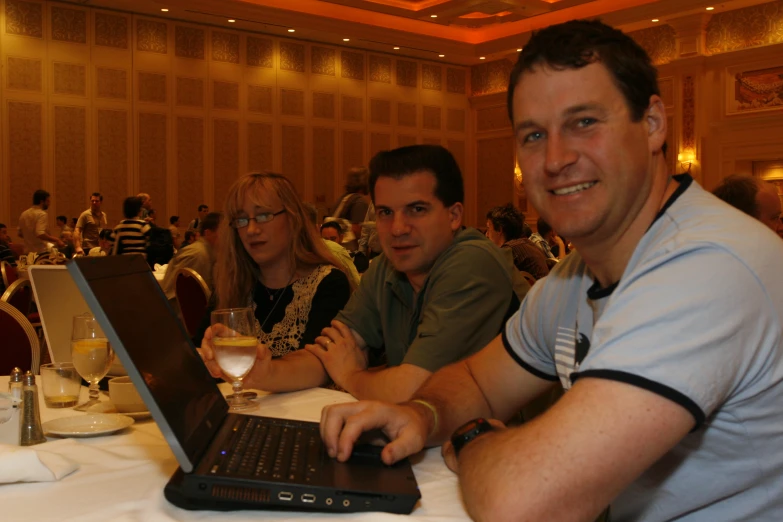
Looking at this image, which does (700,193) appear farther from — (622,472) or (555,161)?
(622,472)

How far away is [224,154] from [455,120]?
17.0ft

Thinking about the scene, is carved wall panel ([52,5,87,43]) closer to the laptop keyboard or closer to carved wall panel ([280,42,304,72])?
carved wall panel ([280,42,304,72])

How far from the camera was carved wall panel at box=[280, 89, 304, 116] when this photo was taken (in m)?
13.7

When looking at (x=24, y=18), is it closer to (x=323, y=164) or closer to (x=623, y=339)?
(x=323, y=164)

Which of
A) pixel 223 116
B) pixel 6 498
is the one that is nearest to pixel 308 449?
pixel 6 498

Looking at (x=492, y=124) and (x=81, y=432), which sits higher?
(x=492, y=124)

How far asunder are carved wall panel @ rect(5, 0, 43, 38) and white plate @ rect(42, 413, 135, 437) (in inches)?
457

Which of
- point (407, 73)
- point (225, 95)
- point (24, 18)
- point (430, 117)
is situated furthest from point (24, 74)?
point (430, 117)

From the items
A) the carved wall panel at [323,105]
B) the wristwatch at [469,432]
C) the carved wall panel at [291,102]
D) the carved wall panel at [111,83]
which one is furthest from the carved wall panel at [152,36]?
the wristwatch at [469,432]

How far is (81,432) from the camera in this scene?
140 centimetres

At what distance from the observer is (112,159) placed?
12164 millimetres

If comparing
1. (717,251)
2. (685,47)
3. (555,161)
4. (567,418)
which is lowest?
(567,418)

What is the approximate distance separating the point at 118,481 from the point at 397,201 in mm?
1313

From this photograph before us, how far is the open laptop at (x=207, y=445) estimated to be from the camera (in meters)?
1.00
